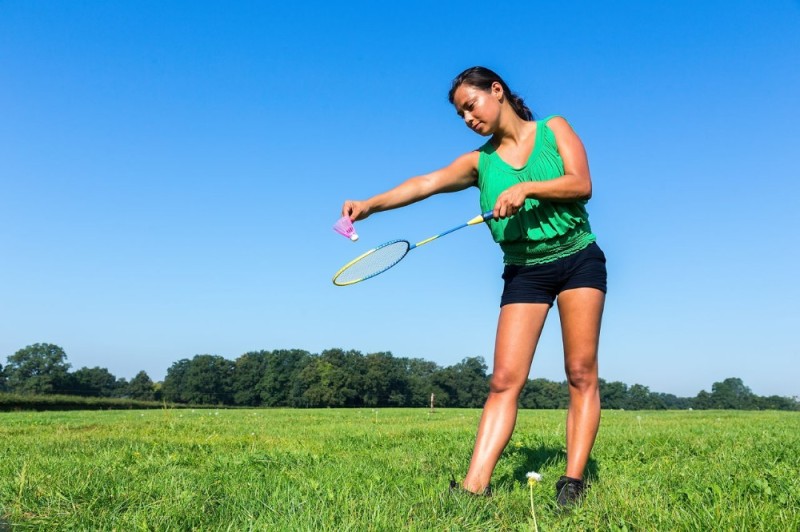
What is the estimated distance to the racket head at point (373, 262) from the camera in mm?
4793

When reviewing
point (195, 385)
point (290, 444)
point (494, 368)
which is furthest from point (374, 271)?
point (195, 385)

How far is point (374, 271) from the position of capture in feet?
16.2

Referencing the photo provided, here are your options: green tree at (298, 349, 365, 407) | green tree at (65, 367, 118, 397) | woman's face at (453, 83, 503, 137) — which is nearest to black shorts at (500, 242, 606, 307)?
woman's face at (453, 83, 503, 137)

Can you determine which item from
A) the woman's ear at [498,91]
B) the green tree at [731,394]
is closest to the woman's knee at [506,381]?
the woman's ear at [498,91]

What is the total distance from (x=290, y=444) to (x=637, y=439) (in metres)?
3.83

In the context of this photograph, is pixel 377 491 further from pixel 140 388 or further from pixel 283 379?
pixel 140 388

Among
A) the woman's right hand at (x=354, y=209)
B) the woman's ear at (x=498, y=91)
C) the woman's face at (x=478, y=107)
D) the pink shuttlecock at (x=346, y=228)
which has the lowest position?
the pink shuttlecock at (x=346, y=228)

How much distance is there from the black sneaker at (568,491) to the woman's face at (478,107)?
2.19 m

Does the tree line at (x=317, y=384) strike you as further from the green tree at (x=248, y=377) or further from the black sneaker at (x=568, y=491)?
the black sneaker at (x=568, y=491)

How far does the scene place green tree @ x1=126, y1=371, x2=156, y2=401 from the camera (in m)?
135

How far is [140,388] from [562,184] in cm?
14567

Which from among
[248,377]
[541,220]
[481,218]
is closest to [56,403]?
[481,218]

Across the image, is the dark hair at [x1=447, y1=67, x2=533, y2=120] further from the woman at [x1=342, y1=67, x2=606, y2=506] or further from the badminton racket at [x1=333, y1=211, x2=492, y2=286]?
the badminton racket at [x1=333, y1=211, x2=492, y2=286]

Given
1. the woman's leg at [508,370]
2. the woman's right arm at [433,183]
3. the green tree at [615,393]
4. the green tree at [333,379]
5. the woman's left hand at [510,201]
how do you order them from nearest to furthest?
the woman's left hand at [510,201] → the woman's leg at [508,370] → the woman's right arm at [433,183] → the green tree at [615,393] → the green tree at [333,379]
